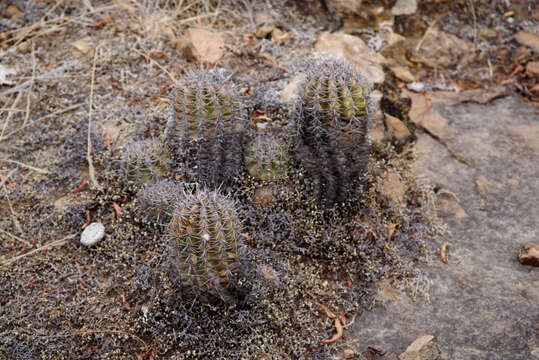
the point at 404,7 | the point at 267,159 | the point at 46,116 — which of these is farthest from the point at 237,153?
the point at 404,7

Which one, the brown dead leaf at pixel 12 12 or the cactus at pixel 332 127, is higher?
the cactus at pixel 332 127

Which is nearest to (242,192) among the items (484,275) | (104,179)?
(104,179)

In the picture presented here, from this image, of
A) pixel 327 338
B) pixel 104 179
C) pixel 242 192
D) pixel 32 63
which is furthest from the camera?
pixel 32 63

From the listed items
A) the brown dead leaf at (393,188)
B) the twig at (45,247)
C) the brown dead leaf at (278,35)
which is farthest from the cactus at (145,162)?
the brown dead leaf at (278,35)

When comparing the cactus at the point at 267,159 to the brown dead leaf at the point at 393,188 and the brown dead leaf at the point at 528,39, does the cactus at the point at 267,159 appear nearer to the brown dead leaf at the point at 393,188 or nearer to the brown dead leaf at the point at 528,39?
the brown dead leaf at the point at 393,188

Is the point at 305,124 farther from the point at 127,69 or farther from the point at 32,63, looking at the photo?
the point at 32,63
